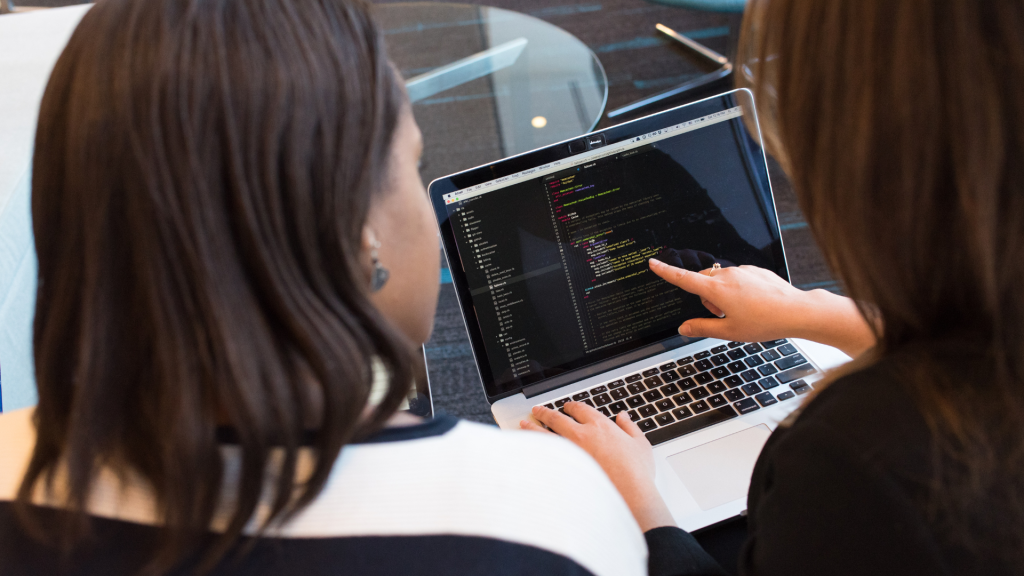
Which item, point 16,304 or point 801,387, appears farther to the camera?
point 16,304

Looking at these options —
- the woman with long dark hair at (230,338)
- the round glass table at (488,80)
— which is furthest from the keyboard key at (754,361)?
the round glass table at (488,80)

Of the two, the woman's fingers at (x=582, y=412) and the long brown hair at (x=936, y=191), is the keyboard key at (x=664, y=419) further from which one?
the long brown hair at (x=936, y=191)

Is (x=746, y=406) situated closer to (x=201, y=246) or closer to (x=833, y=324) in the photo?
(x=833, y=324)

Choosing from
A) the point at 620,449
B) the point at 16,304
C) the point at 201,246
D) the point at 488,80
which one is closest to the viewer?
the point at 201,246

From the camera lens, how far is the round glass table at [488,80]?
1.71 meters

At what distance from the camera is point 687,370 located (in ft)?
3.04

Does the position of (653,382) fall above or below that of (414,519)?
below

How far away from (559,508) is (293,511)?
185 mm

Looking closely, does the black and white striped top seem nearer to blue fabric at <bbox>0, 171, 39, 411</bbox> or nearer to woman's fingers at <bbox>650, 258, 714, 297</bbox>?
woman's fingers at <bbox>650, 258, 714, 297</bbox>

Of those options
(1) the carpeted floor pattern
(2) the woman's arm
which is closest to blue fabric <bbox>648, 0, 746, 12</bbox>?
(1) the carpeted floor pattern

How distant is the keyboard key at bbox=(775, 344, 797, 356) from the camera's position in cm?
93

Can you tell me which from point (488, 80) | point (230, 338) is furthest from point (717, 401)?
point (488, 80)

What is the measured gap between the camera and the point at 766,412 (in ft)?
2.85

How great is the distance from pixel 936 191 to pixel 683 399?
0.50 metres
